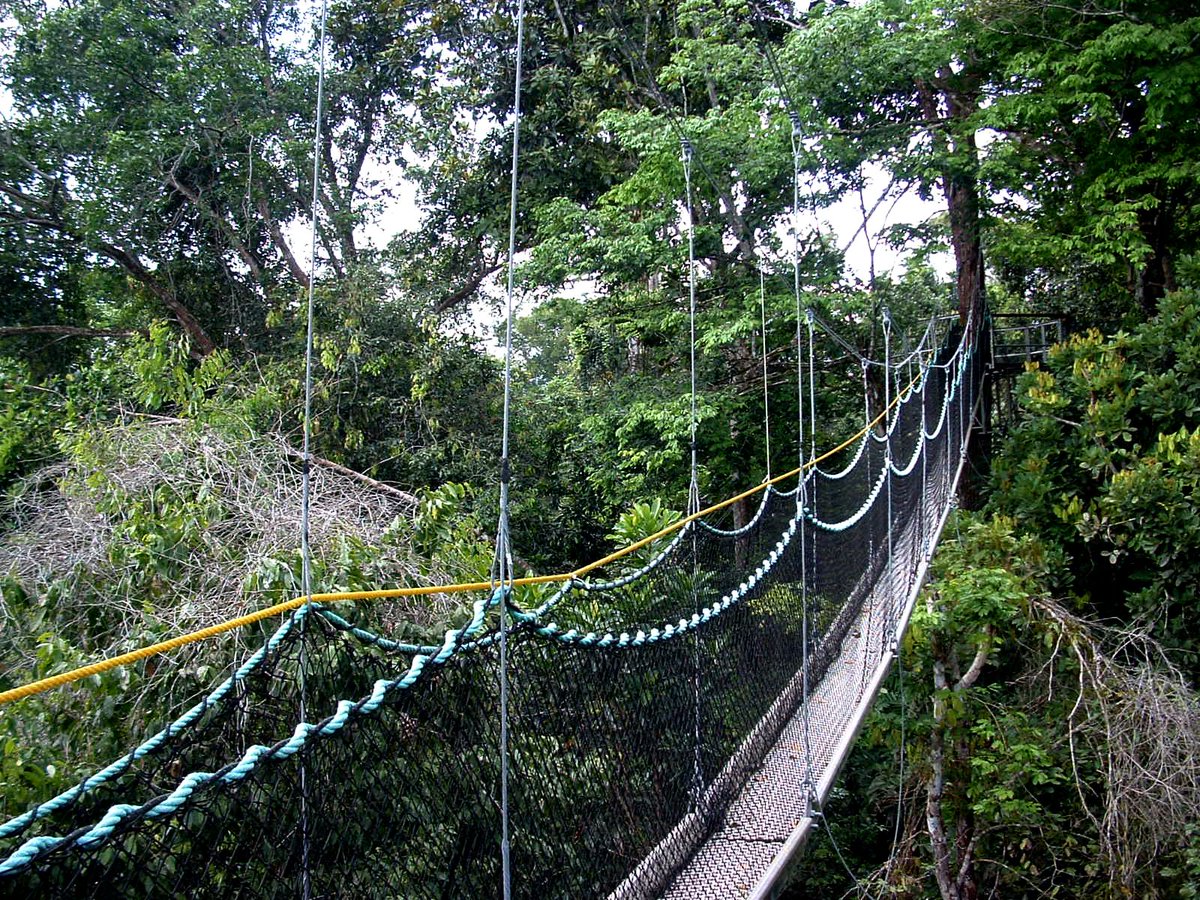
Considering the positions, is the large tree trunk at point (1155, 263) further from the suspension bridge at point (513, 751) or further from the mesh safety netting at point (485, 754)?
the mesh safety netting at point (485, 754)

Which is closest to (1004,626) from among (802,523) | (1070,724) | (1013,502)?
(1070,724)

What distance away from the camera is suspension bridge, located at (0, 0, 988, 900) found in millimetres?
1025

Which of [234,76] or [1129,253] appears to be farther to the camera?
[234,76]

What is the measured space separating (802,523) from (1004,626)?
2.80m

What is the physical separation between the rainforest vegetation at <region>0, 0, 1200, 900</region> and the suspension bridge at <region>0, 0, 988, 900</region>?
3.15ft

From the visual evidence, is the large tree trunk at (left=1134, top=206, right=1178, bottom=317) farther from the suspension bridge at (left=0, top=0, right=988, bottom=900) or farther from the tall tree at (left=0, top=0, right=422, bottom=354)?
the tall tree at (left=0, top=0, right=422, bottom=354)

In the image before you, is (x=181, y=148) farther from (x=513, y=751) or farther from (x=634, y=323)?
(x=513, y=751)

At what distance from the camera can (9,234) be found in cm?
675

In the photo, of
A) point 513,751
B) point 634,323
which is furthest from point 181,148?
point 513,751

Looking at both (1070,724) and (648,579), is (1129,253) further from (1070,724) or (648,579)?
(648,579)

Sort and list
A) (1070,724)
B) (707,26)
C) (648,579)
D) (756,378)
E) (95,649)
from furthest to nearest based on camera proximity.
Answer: (756,378)
(707,26)
(1070,724)
(95,649)
(648,579)

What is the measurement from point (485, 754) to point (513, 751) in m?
0.09

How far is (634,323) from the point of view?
6461 mm

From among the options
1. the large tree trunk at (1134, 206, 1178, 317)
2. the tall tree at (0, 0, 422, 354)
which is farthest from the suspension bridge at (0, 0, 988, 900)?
the tall tree at (0, 0, 422, 354)
